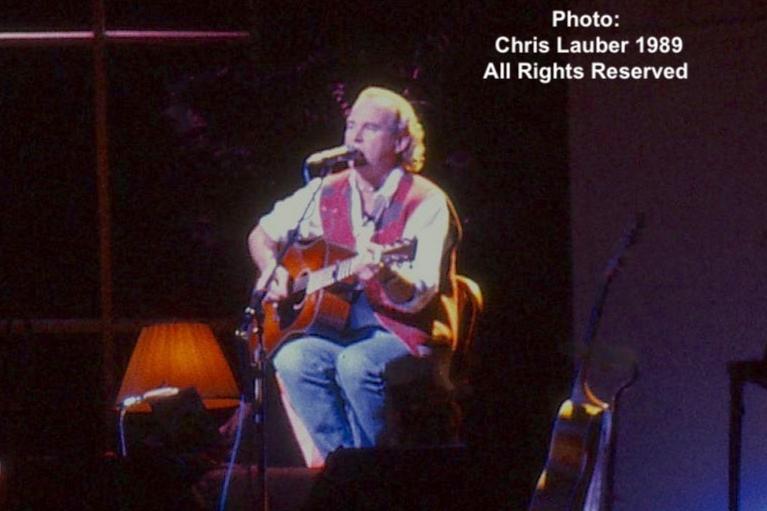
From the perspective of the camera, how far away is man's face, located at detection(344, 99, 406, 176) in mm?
5840

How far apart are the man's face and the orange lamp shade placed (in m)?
1.04

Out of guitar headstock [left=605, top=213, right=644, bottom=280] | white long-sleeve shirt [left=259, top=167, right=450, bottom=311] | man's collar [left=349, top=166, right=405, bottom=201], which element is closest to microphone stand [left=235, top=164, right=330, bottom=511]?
white long-sleeve shirt [left=259, top=167, right=450, bottom=311]

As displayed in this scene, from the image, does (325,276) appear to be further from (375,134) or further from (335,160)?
(375,134)

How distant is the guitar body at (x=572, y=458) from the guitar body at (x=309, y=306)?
4.51ft

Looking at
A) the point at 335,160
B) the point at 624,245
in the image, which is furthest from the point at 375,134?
the point at 624,245

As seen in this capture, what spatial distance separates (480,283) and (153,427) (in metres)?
1.63

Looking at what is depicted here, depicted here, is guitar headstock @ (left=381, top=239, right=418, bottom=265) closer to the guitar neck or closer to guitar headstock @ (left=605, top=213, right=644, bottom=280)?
the guitar neck

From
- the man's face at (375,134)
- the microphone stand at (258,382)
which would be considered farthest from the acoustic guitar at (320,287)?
the microphone stand at (258,382)

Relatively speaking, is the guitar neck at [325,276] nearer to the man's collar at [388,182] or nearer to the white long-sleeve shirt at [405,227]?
the white long-sleeve shirt at [405,227]

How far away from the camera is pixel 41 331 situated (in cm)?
611

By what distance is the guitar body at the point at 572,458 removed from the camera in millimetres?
4551

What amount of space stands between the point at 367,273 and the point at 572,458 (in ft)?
4.86

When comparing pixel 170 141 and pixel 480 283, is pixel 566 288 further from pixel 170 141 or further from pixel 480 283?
pixel 170 141

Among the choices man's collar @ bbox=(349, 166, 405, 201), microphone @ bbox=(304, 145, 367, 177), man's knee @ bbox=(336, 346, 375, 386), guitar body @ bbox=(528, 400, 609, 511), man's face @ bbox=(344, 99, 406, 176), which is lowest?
guitar body @ bbox=(528, 400, 609, 511)
